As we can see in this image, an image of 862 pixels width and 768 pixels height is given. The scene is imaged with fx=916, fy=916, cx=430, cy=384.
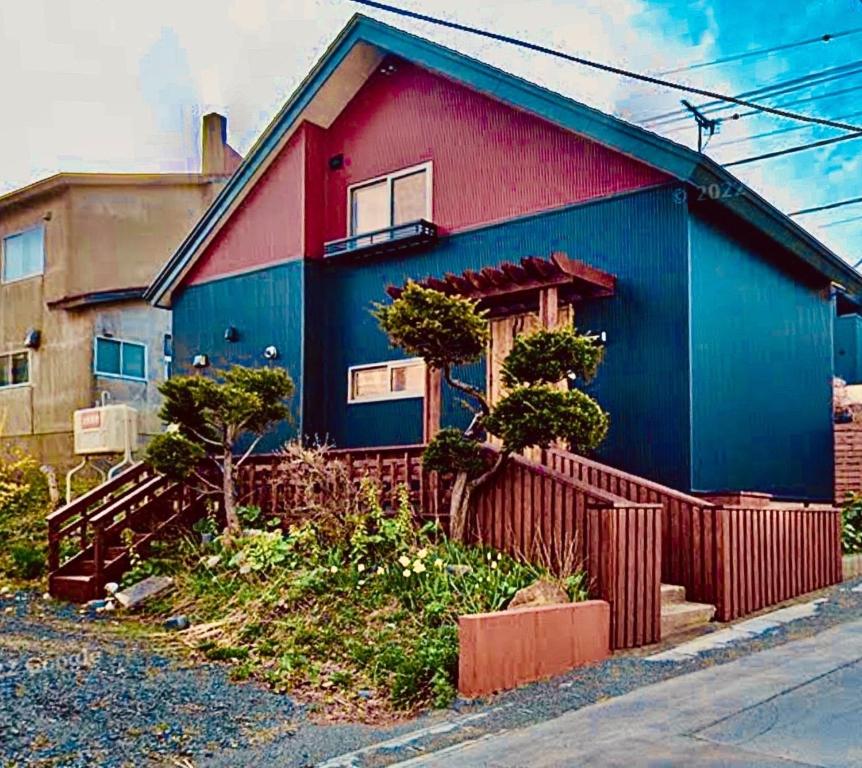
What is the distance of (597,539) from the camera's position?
6645 millimetres

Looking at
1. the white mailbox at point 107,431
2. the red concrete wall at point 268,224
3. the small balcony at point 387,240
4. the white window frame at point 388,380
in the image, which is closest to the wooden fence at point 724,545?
the white window frame at point 388,380

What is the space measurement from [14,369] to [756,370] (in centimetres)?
1406

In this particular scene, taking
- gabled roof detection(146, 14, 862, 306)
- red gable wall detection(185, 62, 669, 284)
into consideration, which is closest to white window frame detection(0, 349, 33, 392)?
gabled roof detection(146, 14, 862, 306)

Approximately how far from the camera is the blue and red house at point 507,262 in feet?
31.1

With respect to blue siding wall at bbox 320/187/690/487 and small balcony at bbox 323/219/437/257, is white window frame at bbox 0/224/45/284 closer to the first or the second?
small balcony at bbox 323/219/437/257

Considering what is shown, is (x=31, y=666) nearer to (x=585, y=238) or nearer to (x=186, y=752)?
(x=186, y=752)

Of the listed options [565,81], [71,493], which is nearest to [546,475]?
[565,81]

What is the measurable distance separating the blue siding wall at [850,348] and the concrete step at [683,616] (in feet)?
34.7

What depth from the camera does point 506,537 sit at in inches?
294

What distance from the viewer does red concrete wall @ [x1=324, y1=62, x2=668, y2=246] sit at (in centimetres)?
1031

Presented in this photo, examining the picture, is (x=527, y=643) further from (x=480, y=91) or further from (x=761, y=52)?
(x=761, y=52)

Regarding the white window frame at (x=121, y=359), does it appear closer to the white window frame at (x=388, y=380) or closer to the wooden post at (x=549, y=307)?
the white window frame at (x=388, y=380)

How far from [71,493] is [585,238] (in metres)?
9.17

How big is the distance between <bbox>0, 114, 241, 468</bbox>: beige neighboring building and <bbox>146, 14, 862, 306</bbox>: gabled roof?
117 inches
